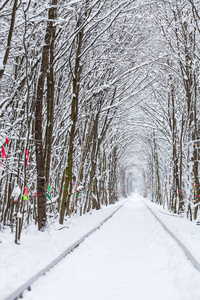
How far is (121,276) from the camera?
417 centimetres

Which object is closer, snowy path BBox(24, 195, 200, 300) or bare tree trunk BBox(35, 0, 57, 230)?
snowy path BBox(24, 195, 200, 300)

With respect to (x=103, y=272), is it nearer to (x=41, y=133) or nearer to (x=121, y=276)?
(x=121, y=276)

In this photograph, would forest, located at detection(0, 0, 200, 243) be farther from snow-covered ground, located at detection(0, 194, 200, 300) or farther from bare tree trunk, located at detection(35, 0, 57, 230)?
snow-covered ground, located at detection(0, 194, 200, 300)

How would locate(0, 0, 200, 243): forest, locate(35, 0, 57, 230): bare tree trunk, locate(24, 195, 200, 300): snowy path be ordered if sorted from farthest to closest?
locate(35, 0, 57, 230): bare tree trunk, locate(0, 0, 200, 243): forest, locate(24, 195, 200, 300): snowy path

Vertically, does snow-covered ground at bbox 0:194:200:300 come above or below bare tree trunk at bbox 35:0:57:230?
below

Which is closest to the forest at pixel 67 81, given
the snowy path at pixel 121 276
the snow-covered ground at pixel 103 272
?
the snow-covered ground at pixel 103 272

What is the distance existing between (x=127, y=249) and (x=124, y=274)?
194 centimetres

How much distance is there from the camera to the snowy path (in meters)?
3.36

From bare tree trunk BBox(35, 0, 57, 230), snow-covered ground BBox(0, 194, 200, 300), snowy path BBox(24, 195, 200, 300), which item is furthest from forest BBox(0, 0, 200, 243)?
snowy path BBox(24, 195, 200, 300)

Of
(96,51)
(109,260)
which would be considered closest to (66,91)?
(96,51)

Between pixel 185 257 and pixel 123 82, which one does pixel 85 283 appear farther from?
pixel 123 82

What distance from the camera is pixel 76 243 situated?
584 cm

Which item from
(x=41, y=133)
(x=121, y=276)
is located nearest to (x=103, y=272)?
(x=121, y=276)

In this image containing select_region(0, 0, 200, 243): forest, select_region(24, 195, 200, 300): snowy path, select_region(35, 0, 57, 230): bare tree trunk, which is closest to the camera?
select_region(24, 195, 200, 300): snowy path
